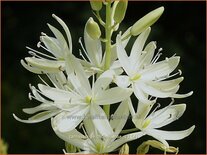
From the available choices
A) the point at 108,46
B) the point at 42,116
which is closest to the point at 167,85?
the point at 108,46

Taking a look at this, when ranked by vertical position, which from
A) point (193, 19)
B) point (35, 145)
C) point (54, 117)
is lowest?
point (35, 145)

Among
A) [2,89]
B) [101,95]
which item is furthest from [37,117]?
[2,89]

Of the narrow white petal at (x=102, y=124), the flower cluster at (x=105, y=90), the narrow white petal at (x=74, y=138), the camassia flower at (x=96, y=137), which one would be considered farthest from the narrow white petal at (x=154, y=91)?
the narrow white petal at (x=74, y=138)

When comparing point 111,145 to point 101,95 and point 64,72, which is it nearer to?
point 101,95

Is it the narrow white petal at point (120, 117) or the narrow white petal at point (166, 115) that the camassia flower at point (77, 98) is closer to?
the narrow white petal at point (120, 117)

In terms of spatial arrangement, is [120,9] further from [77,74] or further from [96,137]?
[96,137]

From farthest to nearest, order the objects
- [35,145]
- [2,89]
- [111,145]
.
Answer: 1. [2,89]
2. [35,145]
3. [111,145]

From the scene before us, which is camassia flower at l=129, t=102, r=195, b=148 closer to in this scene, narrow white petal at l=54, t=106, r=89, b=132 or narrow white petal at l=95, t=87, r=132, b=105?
narrow white petal at l=95, t=87, r=132, b=105
